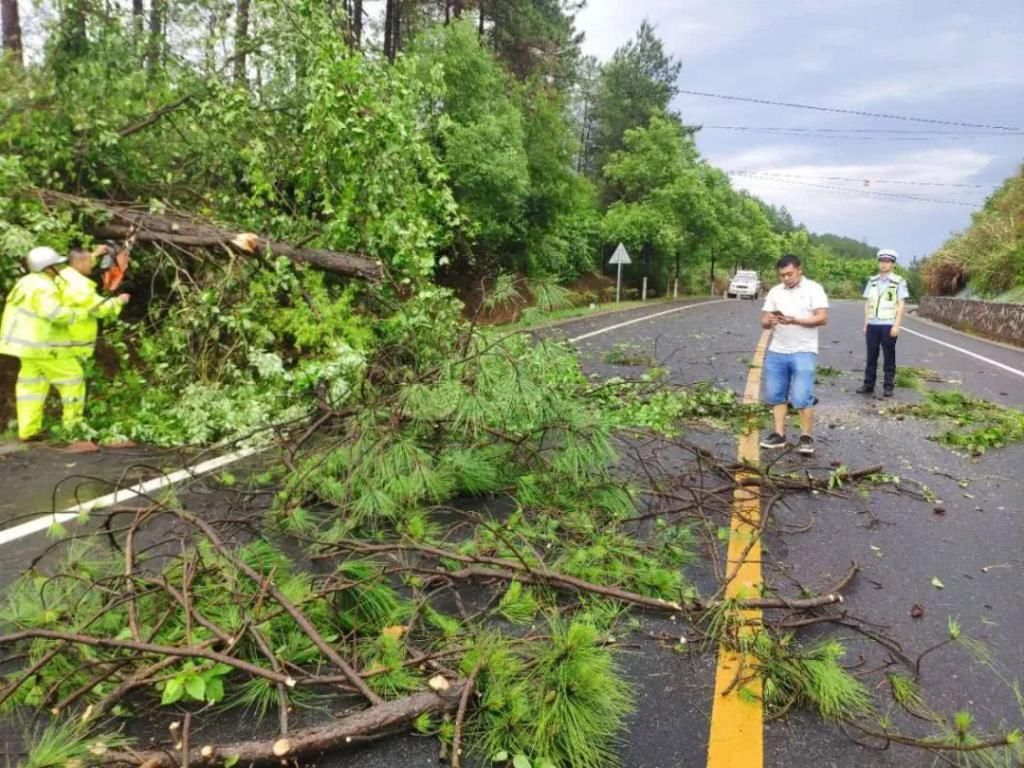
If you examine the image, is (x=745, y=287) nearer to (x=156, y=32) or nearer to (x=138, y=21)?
(x=156, y=32)

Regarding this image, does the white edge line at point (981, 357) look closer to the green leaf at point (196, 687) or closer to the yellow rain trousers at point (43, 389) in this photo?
the green leaf at point (196, 687)

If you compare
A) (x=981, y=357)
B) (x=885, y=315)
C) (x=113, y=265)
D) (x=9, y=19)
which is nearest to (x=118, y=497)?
(x=113, y=265)

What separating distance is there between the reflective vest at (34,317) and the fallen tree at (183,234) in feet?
3.97

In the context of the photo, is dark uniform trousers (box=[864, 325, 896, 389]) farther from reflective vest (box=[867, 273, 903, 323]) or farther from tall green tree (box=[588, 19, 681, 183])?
tall green tree (box=[588, 19, 681, 183])

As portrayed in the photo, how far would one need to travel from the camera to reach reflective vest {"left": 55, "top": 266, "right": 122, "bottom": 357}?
5.69 metres

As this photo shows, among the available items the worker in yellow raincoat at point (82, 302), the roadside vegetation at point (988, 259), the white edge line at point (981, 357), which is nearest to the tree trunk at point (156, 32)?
the worker in yellow raincoat at point (82, 302)

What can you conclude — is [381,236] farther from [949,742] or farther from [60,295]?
[949,742]

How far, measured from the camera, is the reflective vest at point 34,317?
5.60 meters

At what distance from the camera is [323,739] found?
6.75 feet

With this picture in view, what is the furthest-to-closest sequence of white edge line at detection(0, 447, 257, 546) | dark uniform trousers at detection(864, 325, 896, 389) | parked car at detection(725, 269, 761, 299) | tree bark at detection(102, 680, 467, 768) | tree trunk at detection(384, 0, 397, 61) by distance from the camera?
parked car at detection(725, 269, 761, 299) < tree trunk at detection(384, 0, 397, 61) < dark uniform trousers at detection(864, 325, 896, 389) < white edge line at detection(0, 447, 257, 546) < tree bark at detection(102, 680, 467, 768)

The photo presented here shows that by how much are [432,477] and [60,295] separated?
392 centimetres

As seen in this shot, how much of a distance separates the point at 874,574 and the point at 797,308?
9.66ft

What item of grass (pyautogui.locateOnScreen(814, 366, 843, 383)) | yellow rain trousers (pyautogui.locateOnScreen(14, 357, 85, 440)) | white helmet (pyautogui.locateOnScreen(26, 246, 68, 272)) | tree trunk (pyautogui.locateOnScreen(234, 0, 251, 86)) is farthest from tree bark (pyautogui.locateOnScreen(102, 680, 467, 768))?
grass (pyautogui.locateOnScreen(814, 366, 843, 383))

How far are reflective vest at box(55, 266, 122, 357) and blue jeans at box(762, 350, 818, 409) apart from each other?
568 cm
